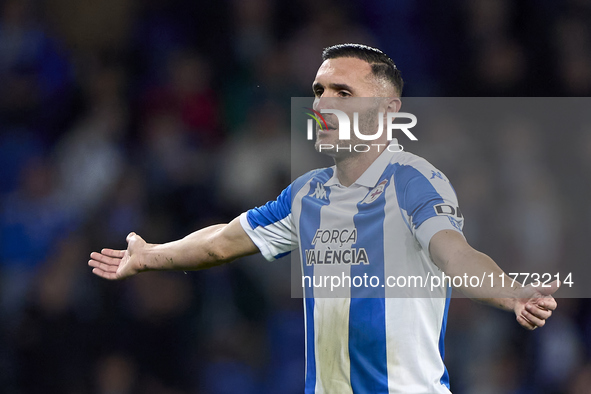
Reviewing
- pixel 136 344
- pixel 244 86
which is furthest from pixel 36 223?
pixel 244 86

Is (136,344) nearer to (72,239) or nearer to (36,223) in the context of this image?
(72,239)

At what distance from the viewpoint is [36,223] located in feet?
19.2

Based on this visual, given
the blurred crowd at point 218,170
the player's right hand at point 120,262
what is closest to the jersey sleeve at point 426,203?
the player's right hand at point 120,262

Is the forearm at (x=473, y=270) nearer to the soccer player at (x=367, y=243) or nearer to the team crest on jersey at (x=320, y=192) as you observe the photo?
the soccer player at (x=367, y=243)

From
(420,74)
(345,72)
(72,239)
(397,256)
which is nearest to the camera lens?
(397,256)

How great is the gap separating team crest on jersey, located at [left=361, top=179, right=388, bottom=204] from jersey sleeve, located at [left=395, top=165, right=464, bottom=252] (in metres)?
0.08

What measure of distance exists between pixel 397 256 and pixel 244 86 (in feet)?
12.3

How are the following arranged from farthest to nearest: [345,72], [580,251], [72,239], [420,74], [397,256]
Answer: [420,74] < [72,239] < [580,251] < [345,72] < [397,256]

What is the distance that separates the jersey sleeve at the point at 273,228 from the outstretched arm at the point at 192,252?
0.06 meters

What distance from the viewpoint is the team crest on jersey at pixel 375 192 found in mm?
3053

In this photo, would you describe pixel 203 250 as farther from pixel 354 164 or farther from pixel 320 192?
pixel 354 164

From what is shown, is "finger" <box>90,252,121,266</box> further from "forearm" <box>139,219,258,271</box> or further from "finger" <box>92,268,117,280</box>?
"forearm" <box>139,219,258,271</box>

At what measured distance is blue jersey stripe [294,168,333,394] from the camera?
10.3ft

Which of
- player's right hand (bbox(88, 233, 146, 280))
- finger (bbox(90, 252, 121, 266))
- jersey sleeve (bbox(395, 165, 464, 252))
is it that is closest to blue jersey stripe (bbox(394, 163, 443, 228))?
jersey sleeve (bbox(395, 165, 464, 252))
